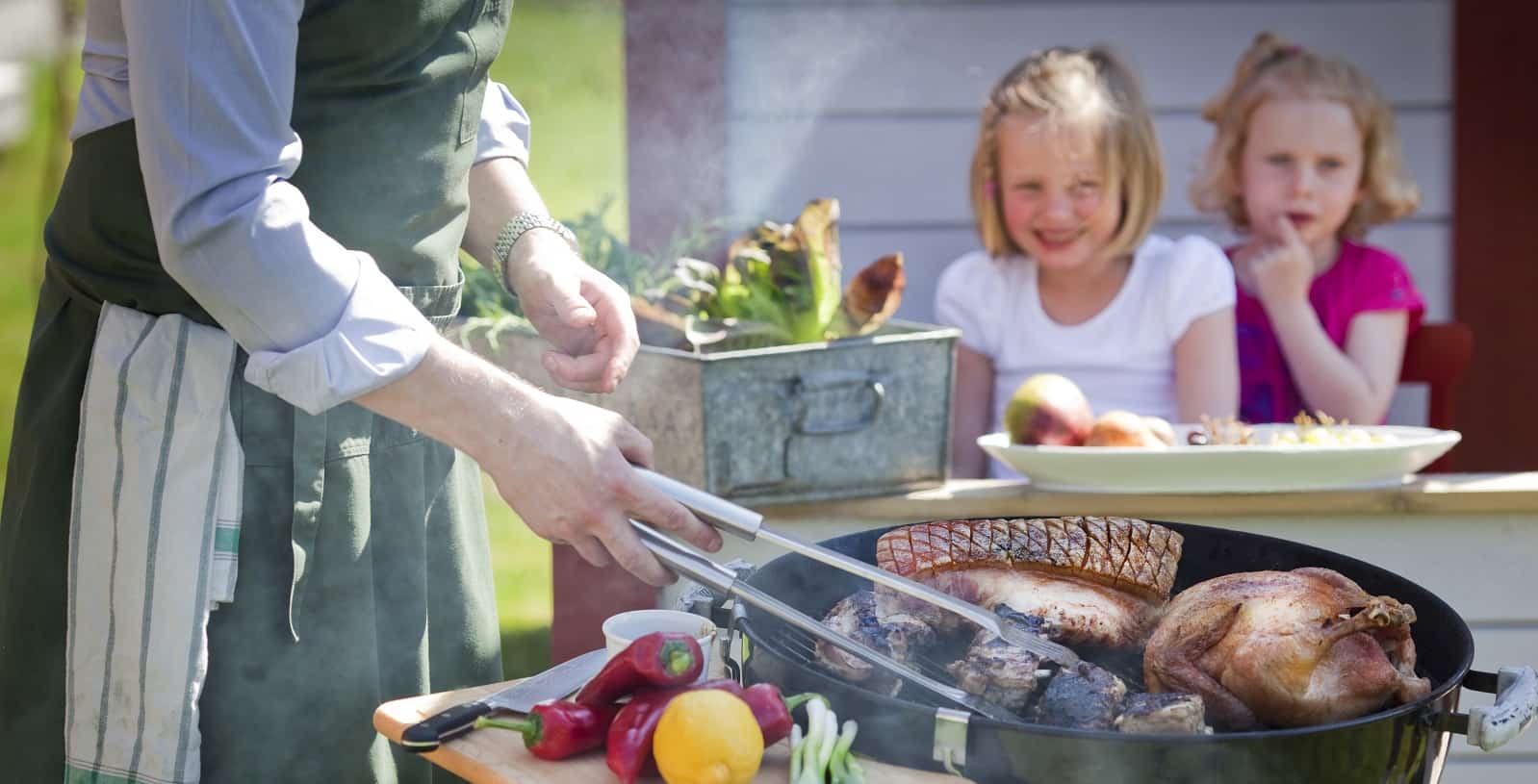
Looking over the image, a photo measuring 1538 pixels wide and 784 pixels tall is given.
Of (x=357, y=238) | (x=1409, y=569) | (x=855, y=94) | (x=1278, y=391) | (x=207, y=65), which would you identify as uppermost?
(x=855, y=94)

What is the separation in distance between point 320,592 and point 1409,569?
1.93 m

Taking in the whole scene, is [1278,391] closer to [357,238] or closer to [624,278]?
[624,278]

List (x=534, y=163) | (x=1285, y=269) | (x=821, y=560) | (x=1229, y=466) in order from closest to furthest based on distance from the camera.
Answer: (x=821, y=560) < (x=1229, y=466) < (x=1285, y=269) < (x=534, y=163)

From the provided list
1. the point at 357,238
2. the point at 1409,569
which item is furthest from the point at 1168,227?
the point at 357,238

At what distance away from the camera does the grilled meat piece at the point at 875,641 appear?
1.26m

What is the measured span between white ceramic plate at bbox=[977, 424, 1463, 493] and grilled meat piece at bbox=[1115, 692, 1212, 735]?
125cm

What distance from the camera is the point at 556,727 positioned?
1160 millimetres

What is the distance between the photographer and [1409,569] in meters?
2.42

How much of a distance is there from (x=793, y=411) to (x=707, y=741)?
4.35ft

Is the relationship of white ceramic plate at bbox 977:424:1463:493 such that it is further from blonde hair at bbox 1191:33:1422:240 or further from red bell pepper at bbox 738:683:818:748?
red bell pepper at bbox 738:683:818:748

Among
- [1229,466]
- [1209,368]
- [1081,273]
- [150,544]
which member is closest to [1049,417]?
[1229,466]

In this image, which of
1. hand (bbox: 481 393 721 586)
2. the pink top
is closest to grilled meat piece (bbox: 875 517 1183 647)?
hand (bbox: 481 393 721 586)

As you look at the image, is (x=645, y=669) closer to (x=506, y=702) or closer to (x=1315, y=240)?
(x=506, y=702)

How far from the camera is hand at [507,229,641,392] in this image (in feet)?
5.26
